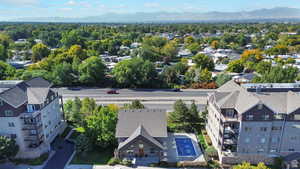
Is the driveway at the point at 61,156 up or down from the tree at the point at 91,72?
down

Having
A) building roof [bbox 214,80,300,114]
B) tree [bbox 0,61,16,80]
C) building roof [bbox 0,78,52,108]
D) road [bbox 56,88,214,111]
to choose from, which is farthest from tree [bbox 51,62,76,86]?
building roof [bbox 214,80,300,114]

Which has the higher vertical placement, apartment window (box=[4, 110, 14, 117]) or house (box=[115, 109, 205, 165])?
apartment window (box=[4, 110, 14, 117])

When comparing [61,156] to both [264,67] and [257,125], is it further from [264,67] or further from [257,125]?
[264,67]

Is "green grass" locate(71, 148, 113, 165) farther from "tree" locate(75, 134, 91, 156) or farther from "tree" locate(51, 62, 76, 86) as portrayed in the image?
"tree" locate(51, 62, 76, 86)

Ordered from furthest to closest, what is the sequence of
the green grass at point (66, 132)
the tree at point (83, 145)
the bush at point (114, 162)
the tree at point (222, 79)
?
the tree at point (222, 79)
the green grass at point (66, 132)
the tree at point (83, 145)
the bush at point (114, 162)

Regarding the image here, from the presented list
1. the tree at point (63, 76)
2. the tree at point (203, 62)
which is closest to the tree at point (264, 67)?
the tree at point (203, 62)

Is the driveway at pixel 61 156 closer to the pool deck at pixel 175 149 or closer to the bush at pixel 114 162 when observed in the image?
the bush at pixel 114 162
